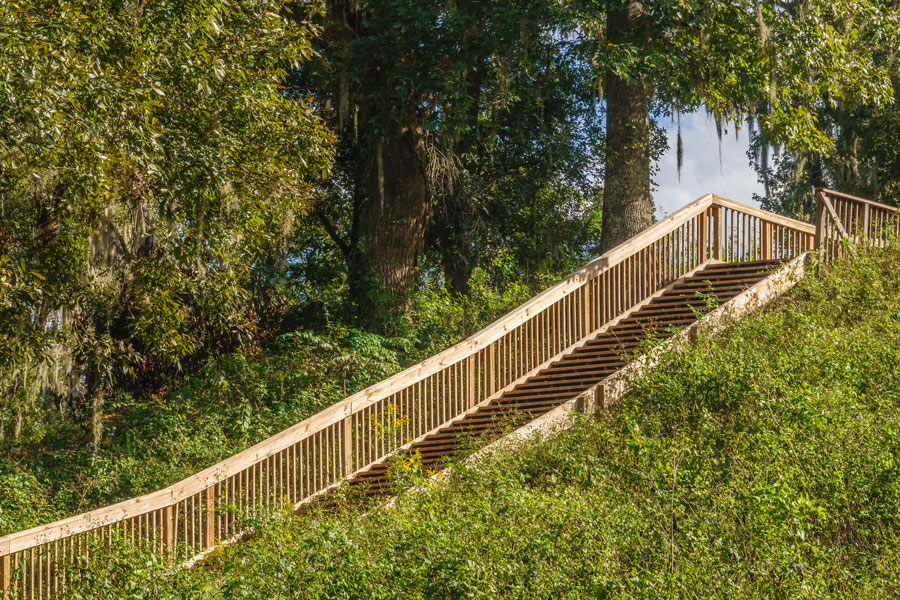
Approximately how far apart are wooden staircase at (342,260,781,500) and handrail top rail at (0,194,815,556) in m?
0.69

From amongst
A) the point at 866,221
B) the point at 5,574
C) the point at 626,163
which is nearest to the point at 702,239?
the point at 866,221

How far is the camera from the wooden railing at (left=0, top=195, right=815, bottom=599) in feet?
26.1

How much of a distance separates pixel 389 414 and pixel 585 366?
2395mm

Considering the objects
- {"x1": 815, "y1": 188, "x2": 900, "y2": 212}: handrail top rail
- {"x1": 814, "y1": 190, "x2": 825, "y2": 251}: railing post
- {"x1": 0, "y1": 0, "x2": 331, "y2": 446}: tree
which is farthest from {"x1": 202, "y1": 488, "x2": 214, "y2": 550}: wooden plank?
{"x1": 815, "y1": 188, "x2": 900, "y2": 212}: handrail top rail

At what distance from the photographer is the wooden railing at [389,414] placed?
314 inches

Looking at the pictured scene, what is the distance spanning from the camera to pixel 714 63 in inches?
601

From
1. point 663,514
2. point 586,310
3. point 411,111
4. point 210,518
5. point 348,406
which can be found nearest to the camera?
point 663,514

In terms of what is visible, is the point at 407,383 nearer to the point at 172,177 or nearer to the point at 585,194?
the point at 172,177

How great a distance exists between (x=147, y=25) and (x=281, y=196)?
9.38 feet

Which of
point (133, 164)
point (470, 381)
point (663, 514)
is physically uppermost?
point (133, 164)

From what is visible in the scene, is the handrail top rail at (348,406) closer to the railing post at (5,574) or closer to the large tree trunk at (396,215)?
the railing post at (5,574)

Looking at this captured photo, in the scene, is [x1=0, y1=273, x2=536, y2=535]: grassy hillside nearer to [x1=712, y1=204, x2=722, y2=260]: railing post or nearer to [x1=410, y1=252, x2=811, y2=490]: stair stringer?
[x1=410, y1=252, x2=811, y2=490]: stair stringer

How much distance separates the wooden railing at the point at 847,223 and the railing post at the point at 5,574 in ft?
33.5

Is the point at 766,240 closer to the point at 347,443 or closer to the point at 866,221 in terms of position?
the point at 866,221
